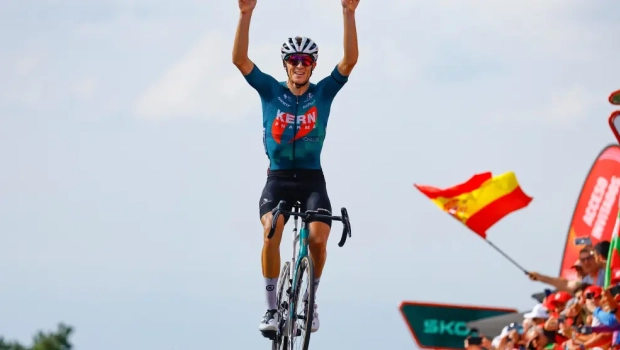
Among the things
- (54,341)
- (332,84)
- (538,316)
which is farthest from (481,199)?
(54,341)

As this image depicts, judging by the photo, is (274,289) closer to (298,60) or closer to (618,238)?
(298,60)

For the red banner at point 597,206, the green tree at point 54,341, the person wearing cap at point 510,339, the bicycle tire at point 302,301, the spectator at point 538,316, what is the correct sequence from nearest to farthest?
the bicycle tire at point 302,301
the person wearing cap at point 510,339
the spectator at point 538,316
the red banner at point 597,206
the green tree at point 54,341

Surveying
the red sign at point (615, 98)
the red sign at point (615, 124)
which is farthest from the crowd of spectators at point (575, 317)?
the red sign at point (615, 98)

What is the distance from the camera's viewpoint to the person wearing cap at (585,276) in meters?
17.9

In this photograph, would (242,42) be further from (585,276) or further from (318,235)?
(585,276)

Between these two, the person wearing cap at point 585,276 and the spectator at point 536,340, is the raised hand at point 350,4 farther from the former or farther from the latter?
the spectator at point 536,340

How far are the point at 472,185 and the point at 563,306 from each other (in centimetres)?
258

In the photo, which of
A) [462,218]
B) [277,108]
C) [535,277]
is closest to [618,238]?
[535,277]

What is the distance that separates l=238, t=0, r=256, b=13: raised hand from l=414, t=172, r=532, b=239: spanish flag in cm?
405

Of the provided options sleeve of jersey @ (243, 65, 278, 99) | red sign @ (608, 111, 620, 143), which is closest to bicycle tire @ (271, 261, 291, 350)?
sleeve of jersey @ (243, 65, 278, 99)

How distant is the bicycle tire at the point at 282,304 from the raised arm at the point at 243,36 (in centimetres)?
220

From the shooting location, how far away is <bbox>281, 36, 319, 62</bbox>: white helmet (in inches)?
686

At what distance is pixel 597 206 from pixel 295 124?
6.10m

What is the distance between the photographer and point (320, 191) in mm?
17328
